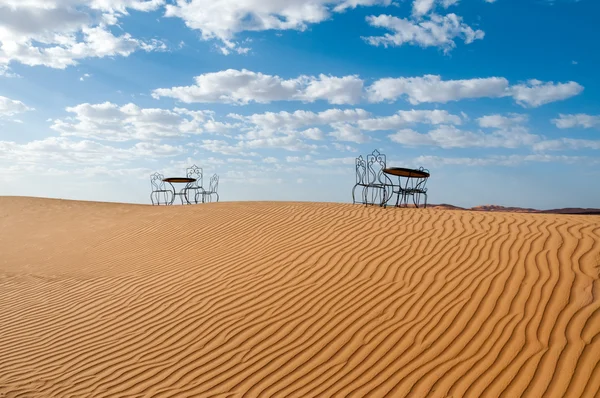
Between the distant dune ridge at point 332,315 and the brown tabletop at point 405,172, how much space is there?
398 cm

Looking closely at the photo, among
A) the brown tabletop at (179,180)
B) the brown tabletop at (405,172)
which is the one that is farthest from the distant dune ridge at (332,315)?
the brown tabletop at (179,180)

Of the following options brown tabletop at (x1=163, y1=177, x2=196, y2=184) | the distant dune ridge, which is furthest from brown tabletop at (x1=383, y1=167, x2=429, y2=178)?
brown tabletop at (x1=163, y1=177, x2=196, y2=184)

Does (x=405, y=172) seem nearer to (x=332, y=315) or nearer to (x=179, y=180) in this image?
(x=332, y=315)

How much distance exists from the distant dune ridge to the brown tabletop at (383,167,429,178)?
3.98 metres

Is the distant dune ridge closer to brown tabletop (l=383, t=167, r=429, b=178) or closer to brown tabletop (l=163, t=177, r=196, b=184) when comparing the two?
brown tabletop (l=383, t=167, r=429, b=178)

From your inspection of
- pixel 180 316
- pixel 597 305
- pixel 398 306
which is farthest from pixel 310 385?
pixel 597 305

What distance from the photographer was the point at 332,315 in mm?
6367

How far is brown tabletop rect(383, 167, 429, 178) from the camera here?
14670 millimetres

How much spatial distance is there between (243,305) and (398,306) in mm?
2324

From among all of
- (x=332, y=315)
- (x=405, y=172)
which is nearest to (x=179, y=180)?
(x=405, y=172)

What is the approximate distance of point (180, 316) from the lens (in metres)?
7.21

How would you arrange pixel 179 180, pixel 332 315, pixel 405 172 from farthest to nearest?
pixel 179 180 → pixel 405 172 → pixel 332 315

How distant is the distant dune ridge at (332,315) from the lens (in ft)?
16.1

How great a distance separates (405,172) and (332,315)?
9374 mm
